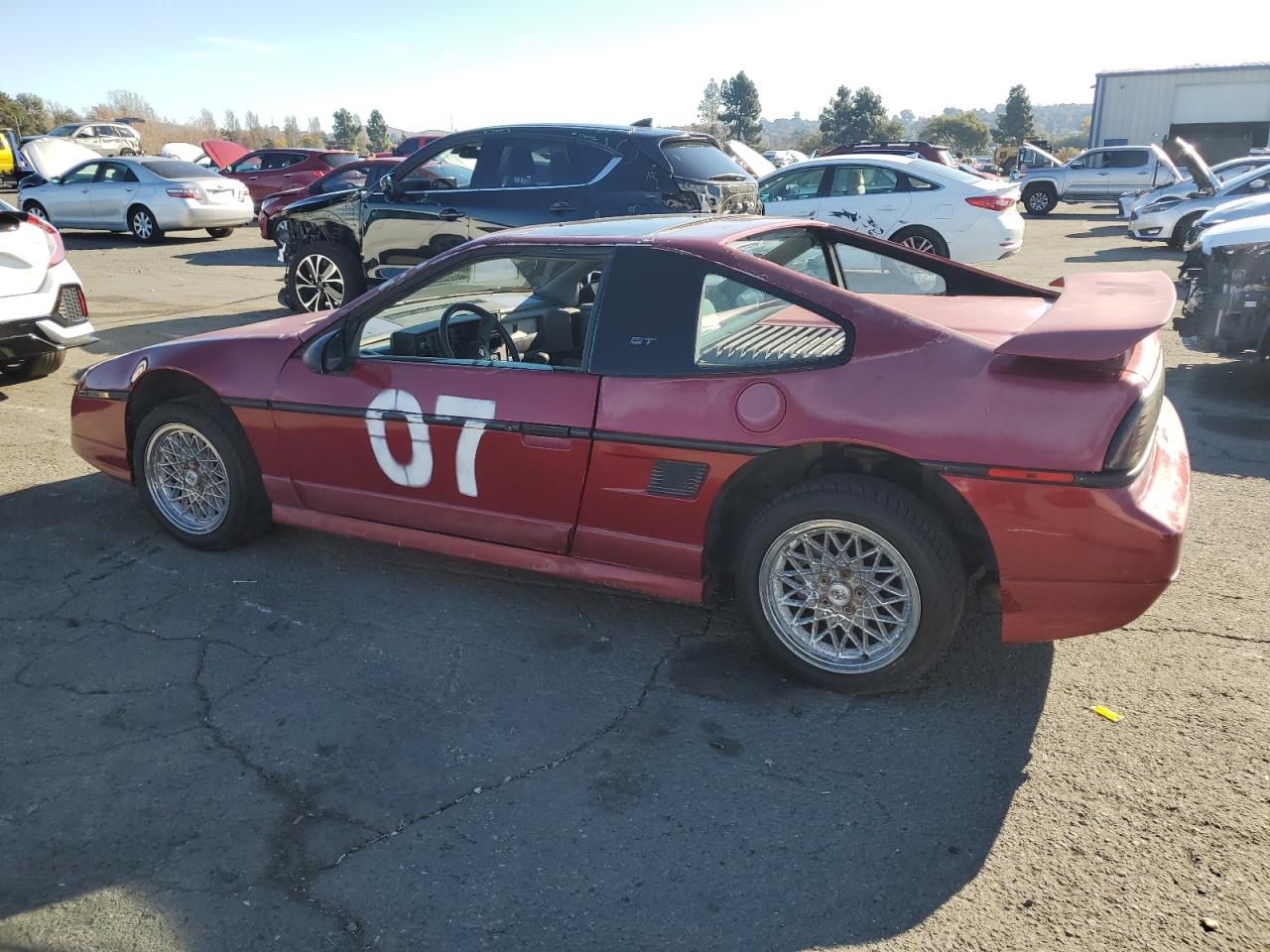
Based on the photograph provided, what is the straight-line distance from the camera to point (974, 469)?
2.95 m

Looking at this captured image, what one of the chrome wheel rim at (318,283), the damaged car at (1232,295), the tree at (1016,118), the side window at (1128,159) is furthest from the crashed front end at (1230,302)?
the tree at (1016,118)

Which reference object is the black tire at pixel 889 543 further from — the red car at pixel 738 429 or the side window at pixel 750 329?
the side window at pixel 750 329

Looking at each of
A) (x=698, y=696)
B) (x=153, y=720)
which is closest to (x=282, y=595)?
(x=153, y=720)

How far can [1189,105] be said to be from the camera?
43.2m

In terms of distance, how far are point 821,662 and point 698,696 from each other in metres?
0.44

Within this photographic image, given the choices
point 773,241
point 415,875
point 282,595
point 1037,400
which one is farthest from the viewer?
point 282,595

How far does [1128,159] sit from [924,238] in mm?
16823

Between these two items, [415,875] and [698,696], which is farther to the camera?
[698,696]

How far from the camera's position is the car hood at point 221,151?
2628 centimetres

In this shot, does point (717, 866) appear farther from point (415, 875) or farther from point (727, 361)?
point (727, 361)

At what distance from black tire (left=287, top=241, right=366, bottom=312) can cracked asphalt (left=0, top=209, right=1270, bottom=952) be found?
5.09m

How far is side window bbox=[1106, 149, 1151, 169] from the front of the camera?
24.9 meters

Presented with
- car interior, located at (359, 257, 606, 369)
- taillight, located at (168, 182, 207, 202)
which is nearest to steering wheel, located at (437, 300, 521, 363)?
car interior, located at (359, 257, 606, 369)

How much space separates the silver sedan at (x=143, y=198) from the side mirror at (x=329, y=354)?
1501 centimetres
